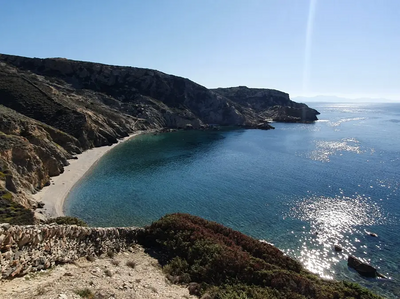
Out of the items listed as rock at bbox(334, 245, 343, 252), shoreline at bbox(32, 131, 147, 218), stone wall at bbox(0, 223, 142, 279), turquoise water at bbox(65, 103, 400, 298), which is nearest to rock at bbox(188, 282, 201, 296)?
stone wall at bbox(0, 223, 142, 279)

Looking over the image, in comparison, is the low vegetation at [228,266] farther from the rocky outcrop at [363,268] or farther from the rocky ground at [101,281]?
the rocky outcrop at [363,268]

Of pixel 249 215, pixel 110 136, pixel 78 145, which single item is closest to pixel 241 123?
pixel 110 136

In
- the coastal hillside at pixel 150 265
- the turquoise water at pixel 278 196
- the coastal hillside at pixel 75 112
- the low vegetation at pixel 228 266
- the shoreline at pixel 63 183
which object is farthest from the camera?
the coastal hillside at pixel 75 112

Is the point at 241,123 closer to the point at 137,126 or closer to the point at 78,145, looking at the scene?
the point at 137,126

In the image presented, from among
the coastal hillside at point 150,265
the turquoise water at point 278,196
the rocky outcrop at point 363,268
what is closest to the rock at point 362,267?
the rocky outcrop at point 363,268

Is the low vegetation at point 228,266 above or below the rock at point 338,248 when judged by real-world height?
above

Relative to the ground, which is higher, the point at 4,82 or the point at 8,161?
the point at 4,82

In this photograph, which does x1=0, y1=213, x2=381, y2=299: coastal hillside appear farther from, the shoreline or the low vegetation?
the shoreline
